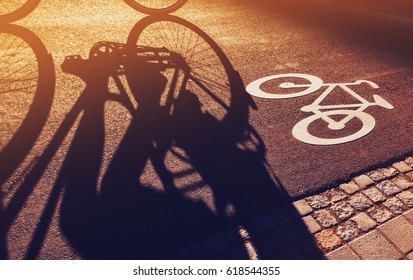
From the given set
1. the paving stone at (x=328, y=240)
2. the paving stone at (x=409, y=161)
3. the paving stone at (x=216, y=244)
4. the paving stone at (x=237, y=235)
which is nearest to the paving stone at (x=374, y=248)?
the paving stone at (x=328, y=240)

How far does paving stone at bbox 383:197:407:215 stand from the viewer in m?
3.51

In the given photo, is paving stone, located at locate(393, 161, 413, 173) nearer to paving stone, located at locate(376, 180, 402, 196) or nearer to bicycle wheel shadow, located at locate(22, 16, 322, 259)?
paving stone, located at locate(376, 180, 402, 196)

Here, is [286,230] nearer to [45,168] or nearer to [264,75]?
[45,168]

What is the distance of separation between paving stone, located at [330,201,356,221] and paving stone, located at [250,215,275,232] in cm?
71

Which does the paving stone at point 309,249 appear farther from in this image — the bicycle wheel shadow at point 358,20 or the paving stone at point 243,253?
the bicycle wheel shadow at point 358,20

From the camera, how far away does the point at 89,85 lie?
201 inches

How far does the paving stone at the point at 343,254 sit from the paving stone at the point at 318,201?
0.52 m

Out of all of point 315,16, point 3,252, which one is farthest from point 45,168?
point 315,16

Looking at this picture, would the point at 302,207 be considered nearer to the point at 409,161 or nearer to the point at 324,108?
the point at 409,161

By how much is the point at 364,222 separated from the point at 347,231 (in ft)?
0.78

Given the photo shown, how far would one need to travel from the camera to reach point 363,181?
12.7 feet

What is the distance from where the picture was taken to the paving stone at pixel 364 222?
3.33 meters

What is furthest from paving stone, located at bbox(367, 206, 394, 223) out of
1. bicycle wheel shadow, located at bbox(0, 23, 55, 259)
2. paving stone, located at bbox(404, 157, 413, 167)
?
bicycle wheel shadow, located at bbox(0, 23, 55, 259)

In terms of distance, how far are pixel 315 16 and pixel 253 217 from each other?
704 centimetres
